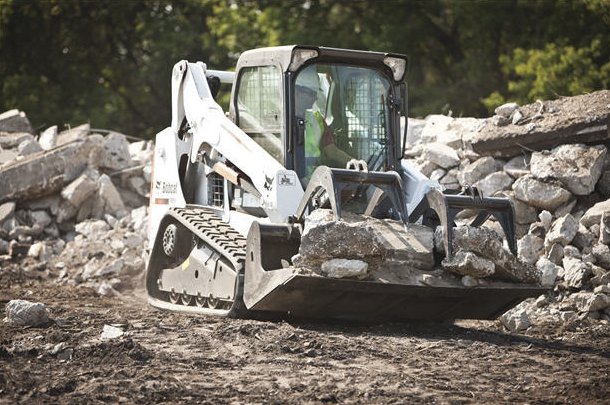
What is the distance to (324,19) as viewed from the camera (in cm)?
2778

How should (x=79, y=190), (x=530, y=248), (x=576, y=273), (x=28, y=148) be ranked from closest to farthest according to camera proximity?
1. (x=576, y=273)
2. (x=530, y=248)
3. (x=79, y=190)
4. (x=28, y=148)

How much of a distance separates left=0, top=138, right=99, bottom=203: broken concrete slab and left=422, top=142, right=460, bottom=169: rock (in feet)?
16.6

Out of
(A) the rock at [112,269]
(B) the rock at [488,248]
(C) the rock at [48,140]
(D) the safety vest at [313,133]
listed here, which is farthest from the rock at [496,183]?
(C) the rock at [48,140]

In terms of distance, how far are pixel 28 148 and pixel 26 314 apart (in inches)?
300

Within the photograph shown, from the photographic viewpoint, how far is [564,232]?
11266mm

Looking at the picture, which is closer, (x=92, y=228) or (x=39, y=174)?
(x=92, y=228)

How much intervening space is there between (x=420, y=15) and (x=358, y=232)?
1974cm

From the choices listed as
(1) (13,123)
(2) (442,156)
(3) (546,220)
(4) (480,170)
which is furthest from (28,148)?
(3) (546,220)

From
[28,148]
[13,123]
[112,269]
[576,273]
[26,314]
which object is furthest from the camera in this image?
[13,123]

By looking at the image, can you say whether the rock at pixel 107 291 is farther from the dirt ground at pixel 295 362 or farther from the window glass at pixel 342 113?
the window glass at pixel 342 113

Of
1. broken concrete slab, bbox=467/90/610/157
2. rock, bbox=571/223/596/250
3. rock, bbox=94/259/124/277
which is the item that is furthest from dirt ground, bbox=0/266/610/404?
rock, bbox=94/259/124/277

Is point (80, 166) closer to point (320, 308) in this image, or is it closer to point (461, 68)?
point (320, 308)

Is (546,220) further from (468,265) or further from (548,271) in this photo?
(468,265)

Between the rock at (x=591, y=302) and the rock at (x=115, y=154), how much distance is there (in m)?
7.96
